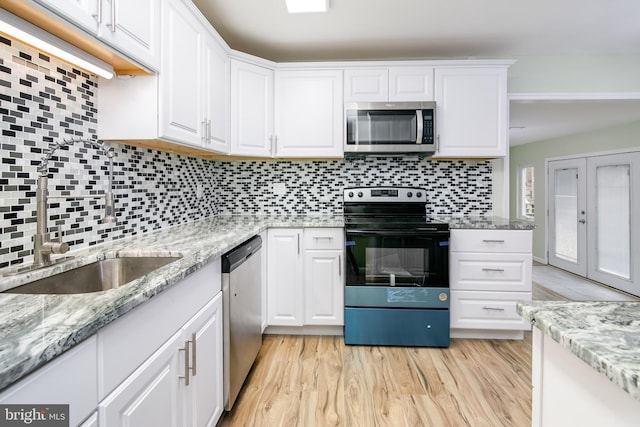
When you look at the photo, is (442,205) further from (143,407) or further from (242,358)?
(143,407)

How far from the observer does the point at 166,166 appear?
2.21 meters

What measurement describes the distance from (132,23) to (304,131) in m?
1.56

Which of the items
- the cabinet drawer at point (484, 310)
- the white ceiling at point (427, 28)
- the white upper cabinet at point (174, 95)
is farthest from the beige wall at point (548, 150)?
the white upper cabinet at point (174, 95)

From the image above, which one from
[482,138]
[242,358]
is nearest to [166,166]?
[242,358]

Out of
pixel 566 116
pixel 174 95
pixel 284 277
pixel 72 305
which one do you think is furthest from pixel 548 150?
pixel 72 305

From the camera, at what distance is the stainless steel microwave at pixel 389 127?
265cm

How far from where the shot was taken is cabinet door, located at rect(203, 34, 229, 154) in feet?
6.92

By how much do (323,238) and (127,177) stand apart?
1.35m

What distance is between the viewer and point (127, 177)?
181 centimetres

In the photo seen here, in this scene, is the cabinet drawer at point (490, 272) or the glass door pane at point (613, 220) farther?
the glass door pane at point (613, 220)

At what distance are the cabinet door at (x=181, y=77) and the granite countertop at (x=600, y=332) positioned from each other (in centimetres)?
162

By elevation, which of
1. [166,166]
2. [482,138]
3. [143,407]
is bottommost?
[143,407]

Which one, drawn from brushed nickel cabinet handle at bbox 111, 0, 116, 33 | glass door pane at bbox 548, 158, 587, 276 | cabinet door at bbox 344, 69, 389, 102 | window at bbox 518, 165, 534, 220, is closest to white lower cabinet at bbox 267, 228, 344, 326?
cabinet door at bbox 344, 69, 389, 102

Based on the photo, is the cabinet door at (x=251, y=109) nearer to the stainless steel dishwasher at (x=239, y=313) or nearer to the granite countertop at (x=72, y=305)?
the stainless steel dishwasher at (x=239, y=313)
